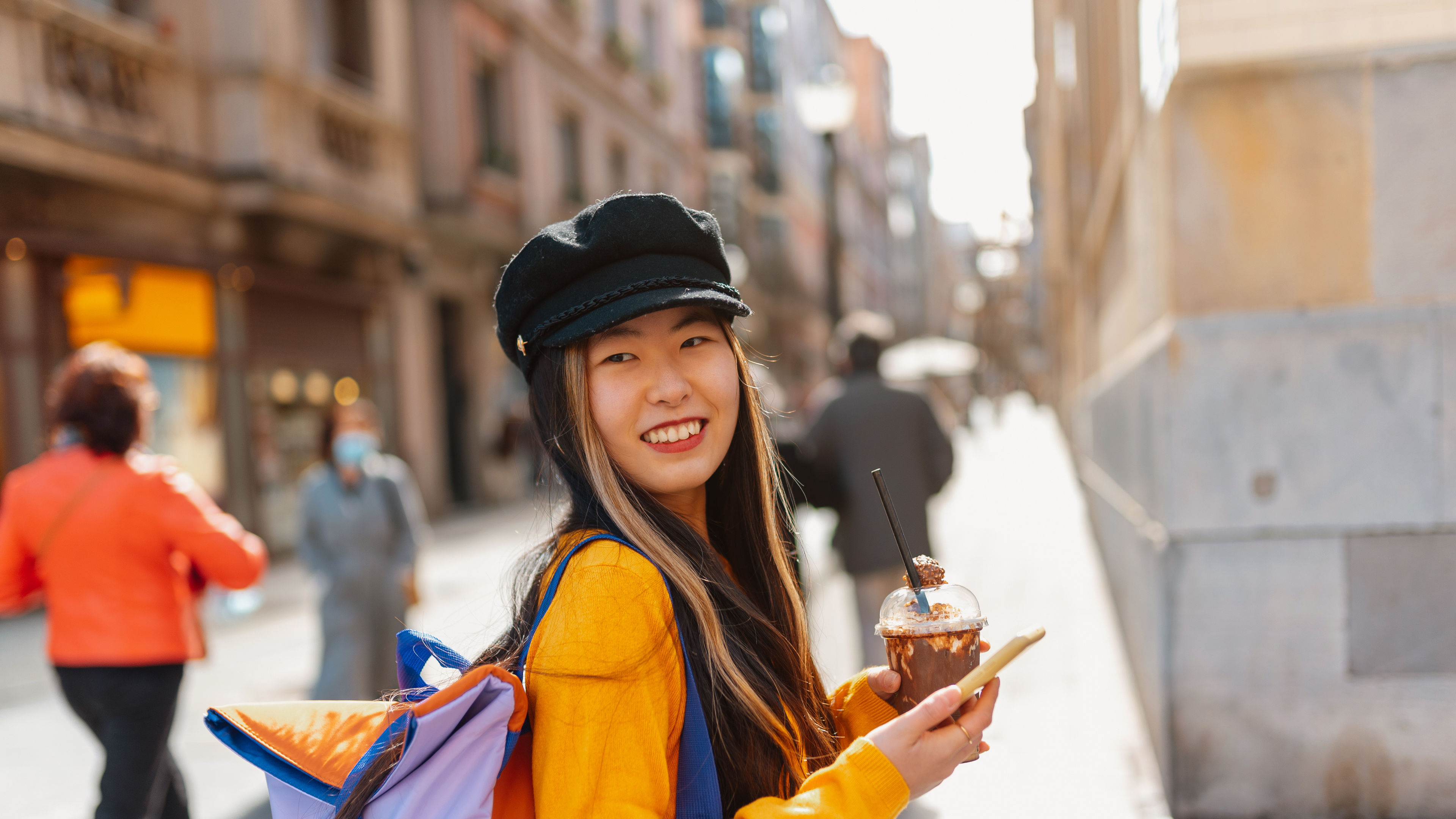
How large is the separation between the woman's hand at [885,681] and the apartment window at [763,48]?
38.8 metres

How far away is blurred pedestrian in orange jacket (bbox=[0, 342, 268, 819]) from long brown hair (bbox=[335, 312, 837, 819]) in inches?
91.0

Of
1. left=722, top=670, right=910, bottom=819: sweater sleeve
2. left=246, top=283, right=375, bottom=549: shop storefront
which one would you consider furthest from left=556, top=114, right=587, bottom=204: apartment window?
left=722, top=670, right=910, bottom=819: sweater sleeve

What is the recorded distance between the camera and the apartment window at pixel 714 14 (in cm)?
3216

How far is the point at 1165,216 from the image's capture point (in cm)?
420

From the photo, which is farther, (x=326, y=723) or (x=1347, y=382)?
(x=1347, y=382)

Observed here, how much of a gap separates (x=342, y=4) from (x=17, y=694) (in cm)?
1159

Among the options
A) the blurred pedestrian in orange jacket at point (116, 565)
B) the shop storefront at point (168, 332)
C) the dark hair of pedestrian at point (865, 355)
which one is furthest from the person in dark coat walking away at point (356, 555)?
the shop storefront at point (168, 332)

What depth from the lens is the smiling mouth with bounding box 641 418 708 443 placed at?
5.30 feet

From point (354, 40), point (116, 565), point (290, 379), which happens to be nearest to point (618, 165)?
point (354, 40)

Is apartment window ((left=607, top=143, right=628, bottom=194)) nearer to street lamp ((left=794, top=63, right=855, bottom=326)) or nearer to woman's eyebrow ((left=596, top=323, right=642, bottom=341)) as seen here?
street lamp ((left=794, top=63, right=855, bottom=326))

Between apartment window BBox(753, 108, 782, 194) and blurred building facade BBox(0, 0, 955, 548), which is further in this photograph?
apartment window BBox(753, 108, 782, 194)

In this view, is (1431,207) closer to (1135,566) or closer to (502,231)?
(1135,566)

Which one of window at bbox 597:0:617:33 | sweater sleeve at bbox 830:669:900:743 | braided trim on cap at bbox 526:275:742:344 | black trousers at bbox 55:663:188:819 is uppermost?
window at bbox 597:0:617:33

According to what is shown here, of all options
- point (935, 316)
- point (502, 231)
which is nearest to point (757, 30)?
point (502, 231)
